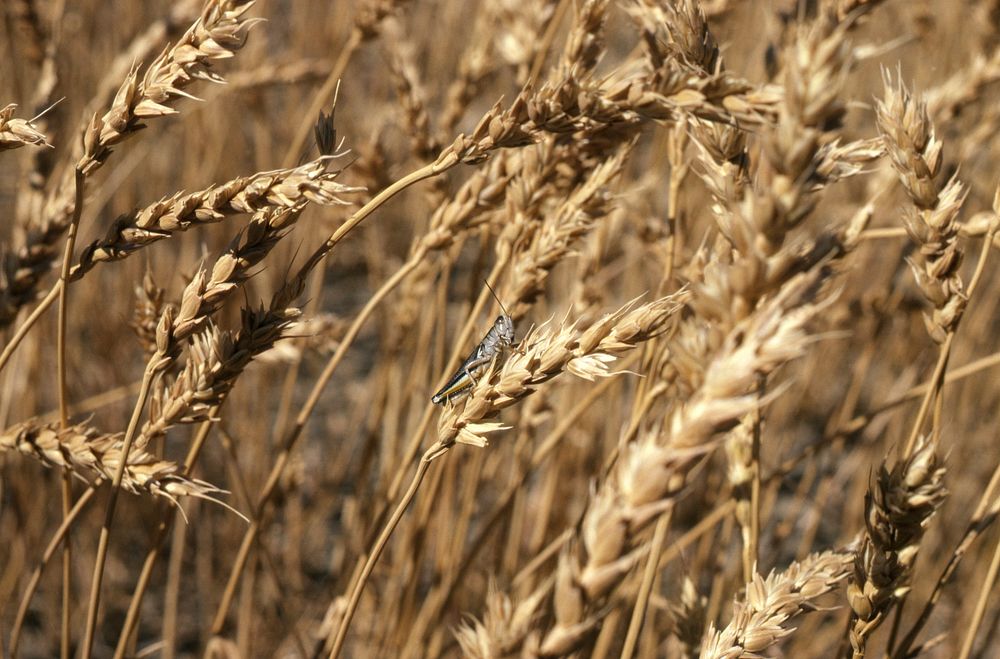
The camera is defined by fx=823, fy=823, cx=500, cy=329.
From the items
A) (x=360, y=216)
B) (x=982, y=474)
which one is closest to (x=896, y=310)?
(x=982, y=474)

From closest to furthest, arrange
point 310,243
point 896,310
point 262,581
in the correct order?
1. point 896,310
2. point 262,581
3. point 310,243

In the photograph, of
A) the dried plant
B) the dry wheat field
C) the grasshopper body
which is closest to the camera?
the dry wheat field

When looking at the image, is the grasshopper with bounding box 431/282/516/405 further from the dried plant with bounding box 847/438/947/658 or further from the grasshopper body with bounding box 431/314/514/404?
the dried plant with bounding box 847/438/947/658

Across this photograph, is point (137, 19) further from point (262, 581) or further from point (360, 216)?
point (360, 216)

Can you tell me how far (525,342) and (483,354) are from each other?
1.02 ft

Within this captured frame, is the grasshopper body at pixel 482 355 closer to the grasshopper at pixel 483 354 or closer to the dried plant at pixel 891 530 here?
the grasshopper at pixel 483 354

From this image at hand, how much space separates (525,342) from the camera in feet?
2.68

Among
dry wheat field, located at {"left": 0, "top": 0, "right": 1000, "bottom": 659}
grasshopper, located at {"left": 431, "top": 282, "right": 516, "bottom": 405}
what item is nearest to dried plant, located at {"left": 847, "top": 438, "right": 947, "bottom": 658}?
dry wheat field, located at {"left": 0, "top": 0, "right": 1000, "bottom": 659}

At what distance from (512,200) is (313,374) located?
2.40m

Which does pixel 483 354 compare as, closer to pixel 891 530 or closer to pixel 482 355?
pixel 482 355

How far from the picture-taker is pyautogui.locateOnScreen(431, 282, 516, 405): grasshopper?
1.06m

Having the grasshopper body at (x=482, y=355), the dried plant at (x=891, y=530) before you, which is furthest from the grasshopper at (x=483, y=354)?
the dried plant at (x=891, y=530)

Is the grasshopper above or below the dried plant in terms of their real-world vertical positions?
above

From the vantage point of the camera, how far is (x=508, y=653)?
70 centimetres
